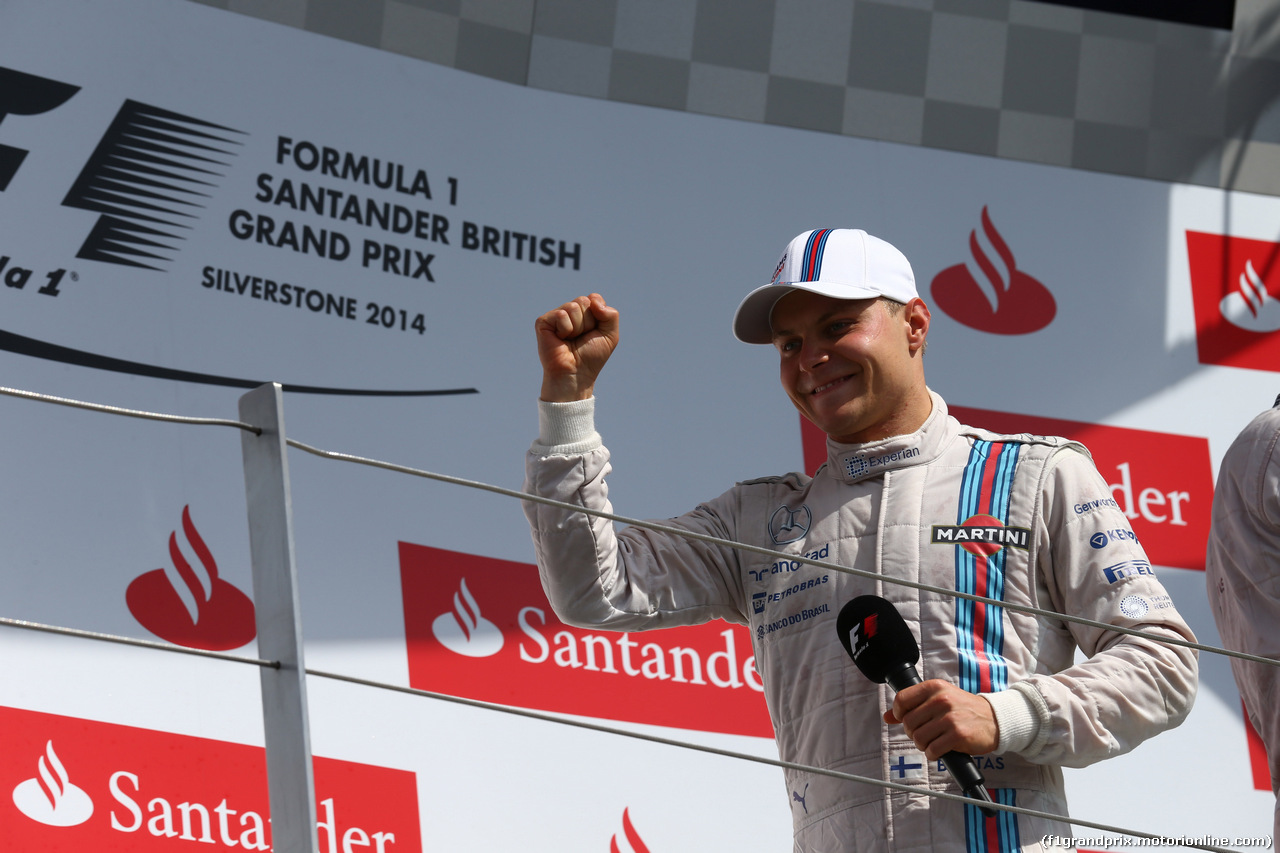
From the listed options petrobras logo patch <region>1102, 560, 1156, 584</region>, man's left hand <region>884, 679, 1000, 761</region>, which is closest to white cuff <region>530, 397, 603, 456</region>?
man's left hand <region>884, 679, 1000, 761</region>

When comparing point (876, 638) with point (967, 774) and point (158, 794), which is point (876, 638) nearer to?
point (967, 774)

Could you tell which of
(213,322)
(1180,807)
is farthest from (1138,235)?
(213,322)

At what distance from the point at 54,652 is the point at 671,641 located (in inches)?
45.2

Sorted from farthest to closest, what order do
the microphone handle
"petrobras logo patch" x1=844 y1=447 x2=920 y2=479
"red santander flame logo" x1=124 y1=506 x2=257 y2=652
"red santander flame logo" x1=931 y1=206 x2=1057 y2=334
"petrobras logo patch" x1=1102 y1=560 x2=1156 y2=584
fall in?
"red santander flame logo" x1=931 y1=206 x2=1057 y2=334, "red santander flame logo" x1=124 y1=506 x2=257 y2=652, "petrobras logo patch" x1=844 y1=447 x2=920 y2=479, "petrobras logo patch" x1=1102 y1=560 x2=1156 y2=584, the microphone handle

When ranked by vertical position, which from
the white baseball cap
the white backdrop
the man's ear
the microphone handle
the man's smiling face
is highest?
the white backdrop

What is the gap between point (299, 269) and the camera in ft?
9.27

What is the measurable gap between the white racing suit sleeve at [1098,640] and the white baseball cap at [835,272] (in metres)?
0.24

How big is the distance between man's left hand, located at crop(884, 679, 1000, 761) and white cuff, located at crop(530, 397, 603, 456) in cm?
36

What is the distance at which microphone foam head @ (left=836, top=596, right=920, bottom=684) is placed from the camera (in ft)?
3.66

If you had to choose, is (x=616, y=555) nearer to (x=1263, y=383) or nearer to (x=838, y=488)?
(x=838, y=488)

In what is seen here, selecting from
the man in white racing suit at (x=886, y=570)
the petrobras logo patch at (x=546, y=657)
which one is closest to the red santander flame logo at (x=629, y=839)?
the petrobras logo patch at (x=546, y=657)

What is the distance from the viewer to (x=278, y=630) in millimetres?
850

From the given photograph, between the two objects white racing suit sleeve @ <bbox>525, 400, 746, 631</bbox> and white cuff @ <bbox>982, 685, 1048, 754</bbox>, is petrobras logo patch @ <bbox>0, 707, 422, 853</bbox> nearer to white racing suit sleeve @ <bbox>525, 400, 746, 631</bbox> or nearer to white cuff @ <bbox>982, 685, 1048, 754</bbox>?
white racing suit sleeve @ <bbox>525, 400, 746, 631</bbox>

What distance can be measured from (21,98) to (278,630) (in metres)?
2.19
